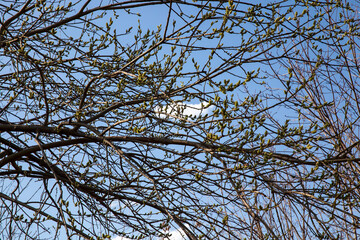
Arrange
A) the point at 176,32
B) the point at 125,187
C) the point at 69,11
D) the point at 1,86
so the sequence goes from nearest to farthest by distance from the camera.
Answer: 1. the point at 176,32
2. the point at 125,187
3. the point at 69,11
4. the point at 1,86

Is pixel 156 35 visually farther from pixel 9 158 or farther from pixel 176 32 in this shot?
pixel 9 158

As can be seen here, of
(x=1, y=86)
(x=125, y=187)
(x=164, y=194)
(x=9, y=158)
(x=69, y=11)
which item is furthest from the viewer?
(x=1, y=86)

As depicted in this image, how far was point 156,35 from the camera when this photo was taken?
405 centimetres

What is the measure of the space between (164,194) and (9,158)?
1.86 meters

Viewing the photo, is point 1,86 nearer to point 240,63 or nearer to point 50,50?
point 50,50

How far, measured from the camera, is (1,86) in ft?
15.3

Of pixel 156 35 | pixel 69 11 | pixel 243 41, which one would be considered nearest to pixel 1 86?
pixel 69 11

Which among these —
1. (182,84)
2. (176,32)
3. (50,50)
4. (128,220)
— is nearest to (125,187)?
(128,220)

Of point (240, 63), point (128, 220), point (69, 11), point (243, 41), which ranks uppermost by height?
point (69, 11)

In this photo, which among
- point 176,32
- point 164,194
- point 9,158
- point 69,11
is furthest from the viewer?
point 69,11

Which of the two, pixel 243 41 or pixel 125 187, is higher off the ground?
pixel 243 41

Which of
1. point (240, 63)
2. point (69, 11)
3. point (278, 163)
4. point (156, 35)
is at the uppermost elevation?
point (69, 11)

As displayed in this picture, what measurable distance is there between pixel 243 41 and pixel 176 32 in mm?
571

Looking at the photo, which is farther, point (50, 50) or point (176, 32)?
point (50, 50)
